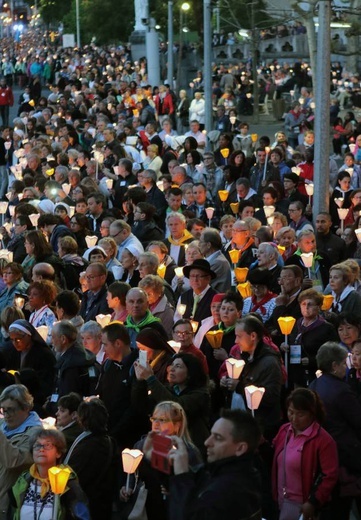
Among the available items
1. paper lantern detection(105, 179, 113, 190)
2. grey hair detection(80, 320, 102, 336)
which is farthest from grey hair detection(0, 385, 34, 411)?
paper lantern detection(105, 179, 113, 190)

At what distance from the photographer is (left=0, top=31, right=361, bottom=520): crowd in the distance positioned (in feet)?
25.1

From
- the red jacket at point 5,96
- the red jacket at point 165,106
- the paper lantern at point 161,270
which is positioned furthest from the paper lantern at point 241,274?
the red jacket at point 5,96

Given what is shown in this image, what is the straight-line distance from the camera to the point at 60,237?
13633 mm

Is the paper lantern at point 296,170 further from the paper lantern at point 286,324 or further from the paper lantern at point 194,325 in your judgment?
the paper lantern at point 286,324

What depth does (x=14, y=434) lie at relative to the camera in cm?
840

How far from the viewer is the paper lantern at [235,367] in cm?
896

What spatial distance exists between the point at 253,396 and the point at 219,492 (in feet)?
8.30

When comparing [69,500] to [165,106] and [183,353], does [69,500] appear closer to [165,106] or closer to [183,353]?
[183,353]

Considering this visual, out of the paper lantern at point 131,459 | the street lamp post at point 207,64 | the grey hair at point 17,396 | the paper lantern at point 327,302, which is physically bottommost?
the paper lantern at point 131,459

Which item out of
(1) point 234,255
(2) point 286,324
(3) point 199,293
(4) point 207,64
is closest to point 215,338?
(2) point 286,324

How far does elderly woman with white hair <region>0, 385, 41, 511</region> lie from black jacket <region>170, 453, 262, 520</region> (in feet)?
6.51

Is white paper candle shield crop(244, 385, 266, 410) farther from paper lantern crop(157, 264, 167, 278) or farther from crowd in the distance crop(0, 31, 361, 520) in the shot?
paper lantern crop(157, 264, 167, 278)

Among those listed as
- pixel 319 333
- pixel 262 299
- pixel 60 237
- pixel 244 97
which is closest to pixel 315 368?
pixel 319 333

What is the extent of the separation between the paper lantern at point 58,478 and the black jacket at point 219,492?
1276 millimetres
